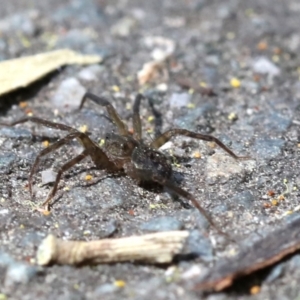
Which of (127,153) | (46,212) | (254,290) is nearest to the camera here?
(254,290)

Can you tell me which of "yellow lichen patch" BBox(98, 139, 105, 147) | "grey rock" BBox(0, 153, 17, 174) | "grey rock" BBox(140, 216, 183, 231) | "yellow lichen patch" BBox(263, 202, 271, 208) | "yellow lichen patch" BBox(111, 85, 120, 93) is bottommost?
"yellow lichen patch" BBox(263, 202, 271, 208)

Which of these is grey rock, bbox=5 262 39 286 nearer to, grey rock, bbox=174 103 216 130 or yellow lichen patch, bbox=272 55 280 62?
grey rock, bbox=174 103 216 130

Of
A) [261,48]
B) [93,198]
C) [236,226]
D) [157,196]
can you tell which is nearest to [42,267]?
[93,198]

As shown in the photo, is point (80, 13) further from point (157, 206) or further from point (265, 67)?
point (157, 206)

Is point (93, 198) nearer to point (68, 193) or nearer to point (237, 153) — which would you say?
point (68, 193)

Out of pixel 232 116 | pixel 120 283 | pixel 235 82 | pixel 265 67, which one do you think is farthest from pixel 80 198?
pixel 265 67

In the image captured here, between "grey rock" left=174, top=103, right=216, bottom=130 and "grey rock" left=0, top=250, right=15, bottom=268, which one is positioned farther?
"grey rock" left=174, top=103, right=216, bottom=130

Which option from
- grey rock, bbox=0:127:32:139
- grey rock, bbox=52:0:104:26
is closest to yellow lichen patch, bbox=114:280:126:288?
grey rock, bbox=0:127:32:139

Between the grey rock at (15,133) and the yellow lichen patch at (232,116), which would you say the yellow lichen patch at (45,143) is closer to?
the grey rock at (15,133)
